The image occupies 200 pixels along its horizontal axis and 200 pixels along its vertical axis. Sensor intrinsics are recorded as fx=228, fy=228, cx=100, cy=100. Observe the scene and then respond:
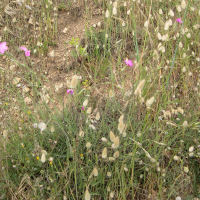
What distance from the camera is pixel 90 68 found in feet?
6.55

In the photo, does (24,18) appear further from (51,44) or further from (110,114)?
(110,114)

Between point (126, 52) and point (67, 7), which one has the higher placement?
point (67, 7)

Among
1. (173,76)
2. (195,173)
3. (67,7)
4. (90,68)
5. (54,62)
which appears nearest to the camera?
(195,173)

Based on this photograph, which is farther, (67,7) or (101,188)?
(67,7)

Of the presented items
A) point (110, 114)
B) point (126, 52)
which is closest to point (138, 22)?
point (126, 52)

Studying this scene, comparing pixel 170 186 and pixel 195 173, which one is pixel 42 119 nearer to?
pixel 170 186

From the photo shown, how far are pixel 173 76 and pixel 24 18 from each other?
60.0 inches

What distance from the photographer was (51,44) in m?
2.25

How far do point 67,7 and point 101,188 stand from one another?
192 cm

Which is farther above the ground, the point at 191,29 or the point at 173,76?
the point at 191,29

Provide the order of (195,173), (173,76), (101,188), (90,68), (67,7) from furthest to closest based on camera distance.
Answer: (67,7)
(90,68)
(173,76)
(195,173)
(101,188)

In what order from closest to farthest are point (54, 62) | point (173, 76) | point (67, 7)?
point (173, 76)
point (54, 62)
point (67, 7)

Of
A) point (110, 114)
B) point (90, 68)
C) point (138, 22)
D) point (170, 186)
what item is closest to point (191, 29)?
point (138, 22)

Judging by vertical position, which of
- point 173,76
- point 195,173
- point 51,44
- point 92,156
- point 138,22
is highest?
point 138,22
